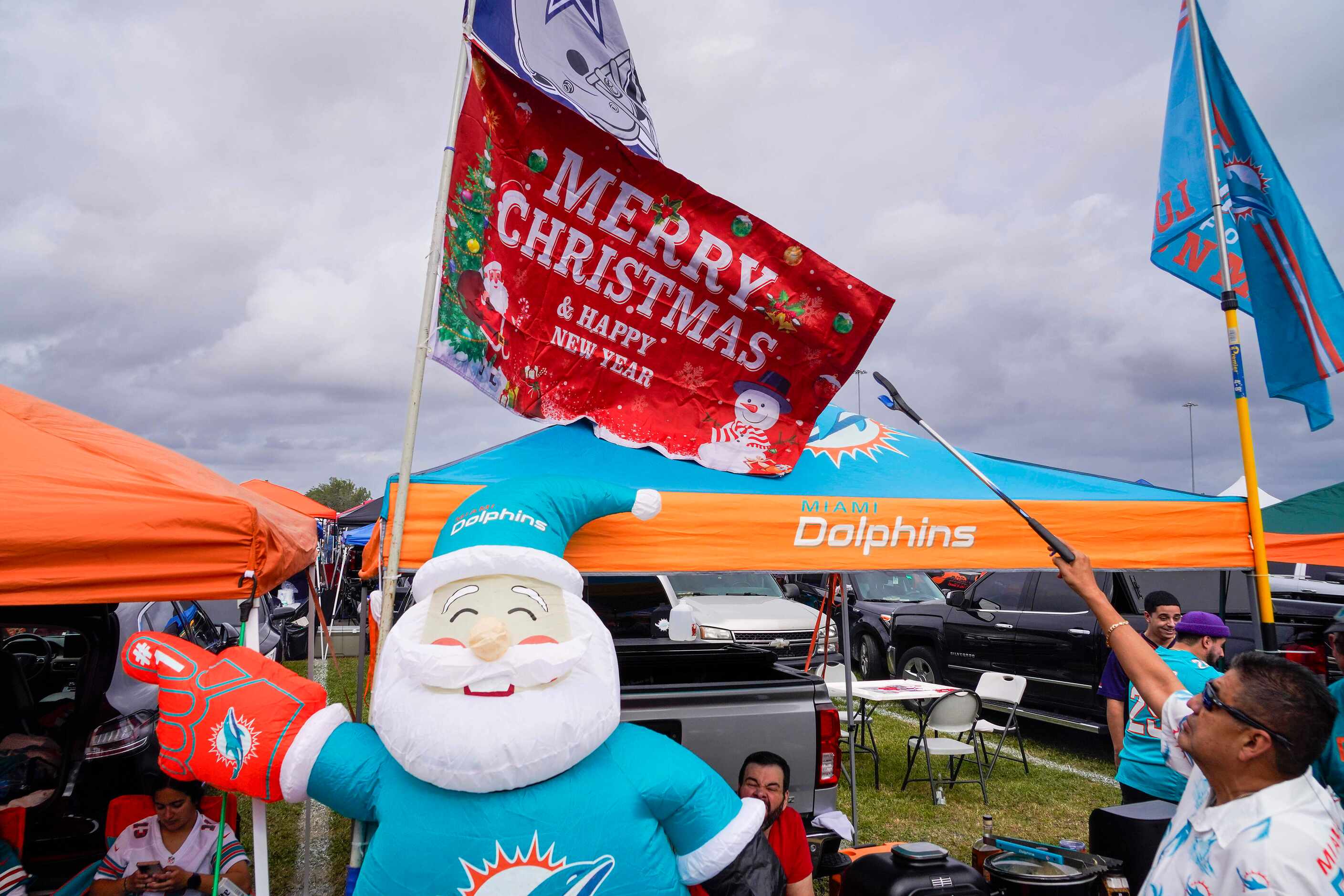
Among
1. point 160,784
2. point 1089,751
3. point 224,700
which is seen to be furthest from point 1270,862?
point 1089,751

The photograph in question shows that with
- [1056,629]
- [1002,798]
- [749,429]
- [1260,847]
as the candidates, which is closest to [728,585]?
[1056,629]

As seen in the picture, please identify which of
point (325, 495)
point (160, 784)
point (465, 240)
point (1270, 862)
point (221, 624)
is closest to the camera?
point (1270, 862)

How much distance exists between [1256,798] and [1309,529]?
5.18 metres

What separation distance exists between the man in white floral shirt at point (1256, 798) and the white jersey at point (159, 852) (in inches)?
146

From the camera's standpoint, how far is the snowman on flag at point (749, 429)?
3930mm

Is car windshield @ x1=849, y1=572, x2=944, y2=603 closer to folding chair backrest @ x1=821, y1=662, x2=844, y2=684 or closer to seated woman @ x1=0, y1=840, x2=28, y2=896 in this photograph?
folding chair backrest @ x1=821, y1=662, x2=844, y2=684

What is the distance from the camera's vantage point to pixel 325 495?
74.9 m

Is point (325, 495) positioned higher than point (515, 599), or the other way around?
point (325, 495)

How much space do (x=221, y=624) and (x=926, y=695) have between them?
750cm

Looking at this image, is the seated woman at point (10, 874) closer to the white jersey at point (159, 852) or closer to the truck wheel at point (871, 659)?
the white jersey at point (159, 852)

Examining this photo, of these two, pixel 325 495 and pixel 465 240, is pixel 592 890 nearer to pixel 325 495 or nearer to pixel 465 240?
pixel 465 240

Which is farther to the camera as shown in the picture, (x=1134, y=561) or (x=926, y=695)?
(x=926, y=695)

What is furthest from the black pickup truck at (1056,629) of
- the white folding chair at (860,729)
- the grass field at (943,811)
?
the white folding chair at (860,729)

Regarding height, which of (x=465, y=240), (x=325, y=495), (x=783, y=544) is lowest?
(x=783, y=544)
